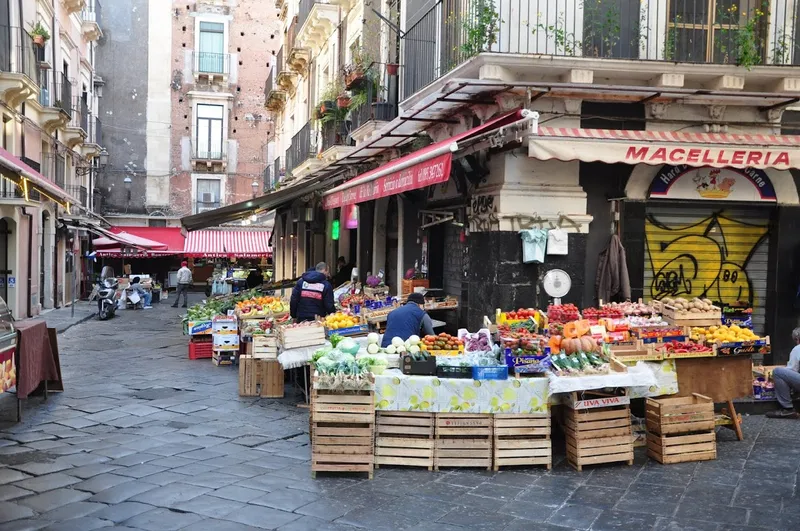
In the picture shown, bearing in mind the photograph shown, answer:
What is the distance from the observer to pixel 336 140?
17.5 m

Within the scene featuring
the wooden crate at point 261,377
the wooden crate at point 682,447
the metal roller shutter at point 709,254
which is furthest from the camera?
the metal roller shutter at point 709,254

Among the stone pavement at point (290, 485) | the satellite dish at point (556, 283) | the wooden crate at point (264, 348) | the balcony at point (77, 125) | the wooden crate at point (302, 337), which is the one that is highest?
the balcony at point (77, 125)

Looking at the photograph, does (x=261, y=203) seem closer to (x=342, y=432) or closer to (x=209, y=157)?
(x=342, y=432)

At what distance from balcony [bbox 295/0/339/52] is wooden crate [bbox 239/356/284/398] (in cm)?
1246

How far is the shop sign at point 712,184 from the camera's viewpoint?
9.76 metres

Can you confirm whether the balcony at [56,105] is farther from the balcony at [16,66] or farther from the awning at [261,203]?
the awning at [261,203]

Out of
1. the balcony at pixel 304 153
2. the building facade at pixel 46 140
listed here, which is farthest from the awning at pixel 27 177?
the balcony at pixel 304 153

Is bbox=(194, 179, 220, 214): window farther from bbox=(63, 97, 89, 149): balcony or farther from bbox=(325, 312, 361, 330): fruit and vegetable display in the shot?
bbox=(325, 312, 361, 330): fruit and vegetable display

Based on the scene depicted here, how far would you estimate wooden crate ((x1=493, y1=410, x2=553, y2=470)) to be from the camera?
259 inches

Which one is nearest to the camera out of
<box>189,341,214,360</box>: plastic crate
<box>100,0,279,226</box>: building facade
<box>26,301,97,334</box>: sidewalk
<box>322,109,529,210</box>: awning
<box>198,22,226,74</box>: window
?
<box>322,109,529,210</box>: awning

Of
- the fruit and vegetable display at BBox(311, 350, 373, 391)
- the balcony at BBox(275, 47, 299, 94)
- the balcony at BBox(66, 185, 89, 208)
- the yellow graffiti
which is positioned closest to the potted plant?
the balcony at BBox(66, 185, 89, 208)

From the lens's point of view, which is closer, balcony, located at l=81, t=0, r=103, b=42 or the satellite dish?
the satellite dish

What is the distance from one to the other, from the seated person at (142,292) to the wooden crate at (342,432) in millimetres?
20708

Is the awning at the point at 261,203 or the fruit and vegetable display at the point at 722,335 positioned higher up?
the awning at the point at 261,203
